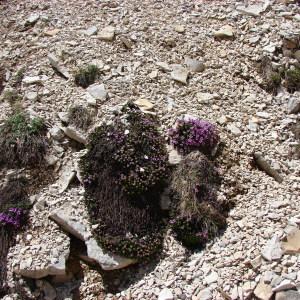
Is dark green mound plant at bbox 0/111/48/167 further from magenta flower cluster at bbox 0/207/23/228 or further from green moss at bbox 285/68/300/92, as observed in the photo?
green moss at bbox 285/68/300/92

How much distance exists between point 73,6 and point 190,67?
3478mm

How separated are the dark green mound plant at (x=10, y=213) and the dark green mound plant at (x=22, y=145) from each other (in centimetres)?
35

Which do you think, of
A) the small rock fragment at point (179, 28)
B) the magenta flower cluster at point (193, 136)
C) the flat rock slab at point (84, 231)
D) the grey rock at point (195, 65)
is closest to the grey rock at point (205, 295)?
the flat rock slab at point (84, 231)

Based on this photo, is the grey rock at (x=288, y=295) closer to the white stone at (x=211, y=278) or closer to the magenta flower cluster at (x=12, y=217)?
the white stone at (x=211, y=278)

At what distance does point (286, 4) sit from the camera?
11375 mm

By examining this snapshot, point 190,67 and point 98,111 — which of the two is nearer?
point 98,111

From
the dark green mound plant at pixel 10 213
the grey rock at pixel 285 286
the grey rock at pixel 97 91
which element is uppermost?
the grey rock at pixel 97 91

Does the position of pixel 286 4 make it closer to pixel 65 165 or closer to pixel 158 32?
pixel 158 32

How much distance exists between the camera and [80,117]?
345 inches

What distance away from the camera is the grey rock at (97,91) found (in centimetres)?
916

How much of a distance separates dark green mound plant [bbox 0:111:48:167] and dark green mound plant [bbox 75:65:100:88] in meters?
1.30

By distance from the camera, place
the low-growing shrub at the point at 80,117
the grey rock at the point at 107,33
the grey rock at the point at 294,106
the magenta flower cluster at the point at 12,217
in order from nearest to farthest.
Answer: the magenta flower cluster at the point at 12,217 < the low-growing shrub at the point at 80,117 < the grey rock at the point at 294,106 < the grey rock at the point at 107,33

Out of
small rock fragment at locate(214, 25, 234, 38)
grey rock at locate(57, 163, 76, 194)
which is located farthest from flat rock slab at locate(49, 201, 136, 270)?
small rock fragment at locate(214, 25, 234, 38)

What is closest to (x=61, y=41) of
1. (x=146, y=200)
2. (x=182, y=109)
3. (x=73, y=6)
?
(x=73, y=6)
